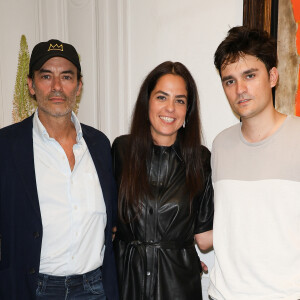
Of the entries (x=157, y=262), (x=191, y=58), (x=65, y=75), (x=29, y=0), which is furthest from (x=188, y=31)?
(x=157, y=262)

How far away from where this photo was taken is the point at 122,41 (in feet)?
9.73

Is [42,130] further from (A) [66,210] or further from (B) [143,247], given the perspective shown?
(B) [143,247]

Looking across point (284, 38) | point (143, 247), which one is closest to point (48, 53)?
point (143, 247)

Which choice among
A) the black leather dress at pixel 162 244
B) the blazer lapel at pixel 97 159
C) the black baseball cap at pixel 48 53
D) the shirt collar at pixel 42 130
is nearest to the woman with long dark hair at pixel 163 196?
the black leather dress at pixel 162 244

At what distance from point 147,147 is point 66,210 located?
0.63 meters

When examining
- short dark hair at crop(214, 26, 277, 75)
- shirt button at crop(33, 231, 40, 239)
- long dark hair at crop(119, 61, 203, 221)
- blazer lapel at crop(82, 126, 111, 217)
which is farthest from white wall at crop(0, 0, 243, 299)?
shirt button at crop(33, 231, 40, 239)

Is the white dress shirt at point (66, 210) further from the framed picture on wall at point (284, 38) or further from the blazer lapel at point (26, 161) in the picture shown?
the framed picture on wall at point (284, 38)

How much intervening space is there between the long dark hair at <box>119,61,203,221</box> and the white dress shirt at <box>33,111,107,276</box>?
0.57 feet

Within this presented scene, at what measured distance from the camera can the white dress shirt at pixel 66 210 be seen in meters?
1.96

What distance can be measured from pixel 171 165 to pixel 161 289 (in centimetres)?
70

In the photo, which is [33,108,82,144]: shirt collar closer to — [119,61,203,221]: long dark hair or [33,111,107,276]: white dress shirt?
[33,111,107,276]: white dress shirt

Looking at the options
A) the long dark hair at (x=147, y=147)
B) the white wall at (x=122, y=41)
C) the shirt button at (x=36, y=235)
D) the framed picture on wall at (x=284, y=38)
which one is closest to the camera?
the shirt button at (x=36, y=235)

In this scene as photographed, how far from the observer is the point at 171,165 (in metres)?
2.27

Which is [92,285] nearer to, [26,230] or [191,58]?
[26,230]
